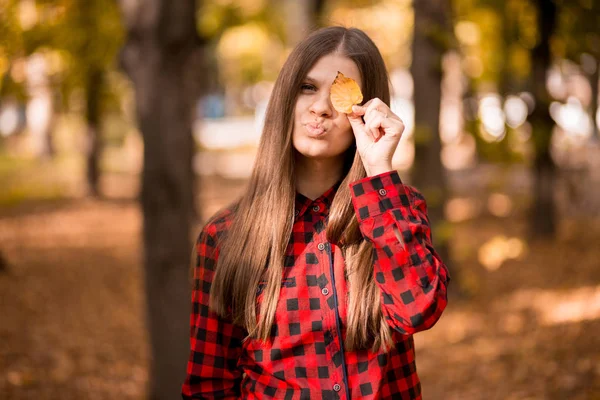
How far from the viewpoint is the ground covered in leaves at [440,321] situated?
225 inches

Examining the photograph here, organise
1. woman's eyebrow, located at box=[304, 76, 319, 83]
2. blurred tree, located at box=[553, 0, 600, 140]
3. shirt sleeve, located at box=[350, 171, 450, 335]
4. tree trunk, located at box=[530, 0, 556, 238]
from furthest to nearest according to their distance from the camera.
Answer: tree trunk, located at box=[530, 0, 556, 238]
blurred tree, located at box=[553, 0, 600, 140]
woman's eyebrow, located at box=[304, 76, 319, 83]
shirt sleeve, located at box=[350, 171, 450, 335]

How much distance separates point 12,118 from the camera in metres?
38.2

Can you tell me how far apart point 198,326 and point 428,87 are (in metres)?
6.31

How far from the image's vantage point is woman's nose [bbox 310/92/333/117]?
6.45ft

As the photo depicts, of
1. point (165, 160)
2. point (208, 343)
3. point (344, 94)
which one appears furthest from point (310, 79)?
point (165, 160)

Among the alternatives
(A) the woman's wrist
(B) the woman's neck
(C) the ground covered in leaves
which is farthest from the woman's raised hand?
(C) the ground covered in leaves

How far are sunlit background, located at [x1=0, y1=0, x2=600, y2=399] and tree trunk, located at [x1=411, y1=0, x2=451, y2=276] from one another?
160 mm

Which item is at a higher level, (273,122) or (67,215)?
(273,122)

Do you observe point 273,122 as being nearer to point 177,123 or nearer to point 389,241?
point 389,241

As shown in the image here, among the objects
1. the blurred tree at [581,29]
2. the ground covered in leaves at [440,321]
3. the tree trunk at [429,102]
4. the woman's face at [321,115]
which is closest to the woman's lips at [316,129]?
the woman's face at [321,115]

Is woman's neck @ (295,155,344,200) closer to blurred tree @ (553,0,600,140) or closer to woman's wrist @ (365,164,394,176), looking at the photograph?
woman's wrist @ (365,164,394,176)

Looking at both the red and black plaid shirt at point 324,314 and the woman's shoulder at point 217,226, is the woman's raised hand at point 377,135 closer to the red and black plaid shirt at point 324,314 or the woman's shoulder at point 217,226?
the red and black plaid shirt at point 324,314

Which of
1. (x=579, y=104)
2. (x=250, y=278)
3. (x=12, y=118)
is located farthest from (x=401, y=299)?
(x=12, y=118)

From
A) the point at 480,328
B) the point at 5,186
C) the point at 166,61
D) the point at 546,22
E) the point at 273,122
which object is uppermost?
the point at 546,22
